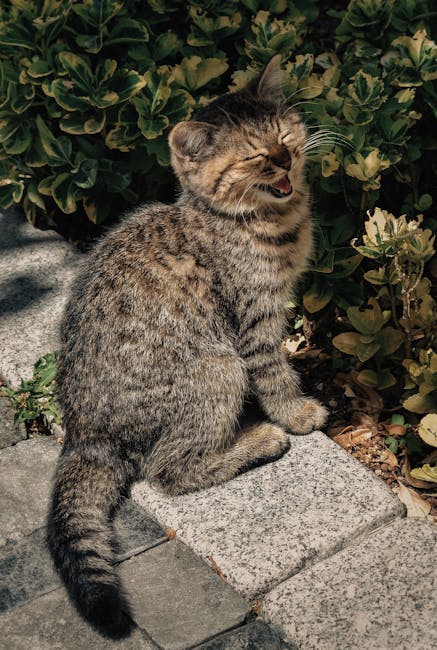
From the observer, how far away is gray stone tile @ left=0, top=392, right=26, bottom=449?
392cm

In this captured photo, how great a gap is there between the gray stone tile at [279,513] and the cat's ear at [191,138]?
56.4 inches

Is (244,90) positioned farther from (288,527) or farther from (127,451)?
(288,527)

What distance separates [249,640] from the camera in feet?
9.39

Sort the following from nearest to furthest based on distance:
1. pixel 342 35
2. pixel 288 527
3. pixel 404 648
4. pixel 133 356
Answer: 1. pixel 404 648
2. pixel 288 527
3. pixel 133 356
4. pixel 342 35

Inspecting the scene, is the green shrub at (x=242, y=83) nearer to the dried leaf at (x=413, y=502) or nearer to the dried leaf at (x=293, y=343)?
the dried leaf at (x=293, y=343)

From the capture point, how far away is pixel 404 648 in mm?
2742

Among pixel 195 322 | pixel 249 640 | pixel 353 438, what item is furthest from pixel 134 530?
pixel 353 438

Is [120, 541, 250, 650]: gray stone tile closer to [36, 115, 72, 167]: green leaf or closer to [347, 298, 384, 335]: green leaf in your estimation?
[347, 298, 384, 335]: green leaf

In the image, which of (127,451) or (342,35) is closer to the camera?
(127,451)

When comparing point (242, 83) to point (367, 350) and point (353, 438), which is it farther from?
point (353, 438)

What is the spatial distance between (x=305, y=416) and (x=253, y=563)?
36.5 inches

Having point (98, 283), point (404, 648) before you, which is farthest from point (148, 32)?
point (404, 648)

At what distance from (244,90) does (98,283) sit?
45.1 inches

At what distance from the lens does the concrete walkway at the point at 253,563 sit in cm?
287
